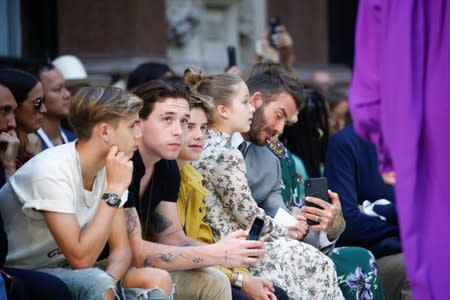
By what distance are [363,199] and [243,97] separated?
138 cm

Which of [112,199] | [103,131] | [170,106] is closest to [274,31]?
[170,106]

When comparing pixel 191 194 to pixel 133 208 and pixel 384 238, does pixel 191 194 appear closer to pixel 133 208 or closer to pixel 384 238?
pixel 133 208

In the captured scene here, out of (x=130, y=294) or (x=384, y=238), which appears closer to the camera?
(x=130, y=294)

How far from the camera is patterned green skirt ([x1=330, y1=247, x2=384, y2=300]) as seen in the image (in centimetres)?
627

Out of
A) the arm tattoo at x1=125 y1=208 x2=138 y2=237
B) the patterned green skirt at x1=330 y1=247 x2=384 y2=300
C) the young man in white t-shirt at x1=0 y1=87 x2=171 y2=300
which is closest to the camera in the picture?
the young man in white t-shirt at x1=0 y1=87 x2=171 y2=300

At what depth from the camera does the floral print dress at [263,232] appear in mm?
5844

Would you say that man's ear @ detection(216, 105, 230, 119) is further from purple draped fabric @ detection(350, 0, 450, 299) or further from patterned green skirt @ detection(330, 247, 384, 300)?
purple draped fabric @ detection(350, 0, 450, 299)

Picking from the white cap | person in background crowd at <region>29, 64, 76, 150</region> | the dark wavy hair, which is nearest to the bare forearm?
person in background crowd at <region>29, 64, 76, 150</region>

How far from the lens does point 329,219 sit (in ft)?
20.1

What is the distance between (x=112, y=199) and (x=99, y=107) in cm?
42

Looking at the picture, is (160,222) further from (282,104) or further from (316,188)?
(282,104)

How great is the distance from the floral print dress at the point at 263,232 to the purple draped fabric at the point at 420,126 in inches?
76.6

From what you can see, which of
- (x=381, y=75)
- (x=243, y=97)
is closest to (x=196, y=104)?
(x=243, y=97)

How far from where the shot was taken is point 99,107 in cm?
501
